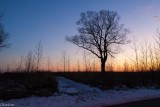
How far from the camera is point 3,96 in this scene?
16.0 meters

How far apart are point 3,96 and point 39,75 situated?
20.4 feet

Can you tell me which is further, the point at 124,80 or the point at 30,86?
the point at 124,80

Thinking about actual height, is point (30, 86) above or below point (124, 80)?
above

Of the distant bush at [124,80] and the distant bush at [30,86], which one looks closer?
the distant bush at [30,86]

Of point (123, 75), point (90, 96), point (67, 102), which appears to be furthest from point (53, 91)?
point (123, 75)

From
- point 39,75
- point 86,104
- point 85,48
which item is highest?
point 85,48

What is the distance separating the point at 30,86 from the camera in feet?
63.4

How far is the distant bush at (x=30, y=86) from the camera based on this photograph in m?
16.5

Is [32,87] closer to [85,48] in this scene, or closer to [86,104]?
[86,104]

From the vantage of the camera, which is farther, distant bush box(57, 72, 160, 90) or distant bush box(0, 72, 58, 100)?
distant bush box(57, 72, 160, 90)

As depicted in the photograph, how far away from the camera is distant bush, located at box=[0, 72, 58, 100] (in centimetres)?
1653

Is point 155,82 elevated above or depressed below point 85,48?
below

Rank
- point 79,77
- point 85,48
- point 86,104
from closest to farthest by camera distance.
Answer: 1. point 86,104
2. point 79,77
3. point 85,48

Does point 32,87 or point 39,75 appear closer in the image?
point 32,87
